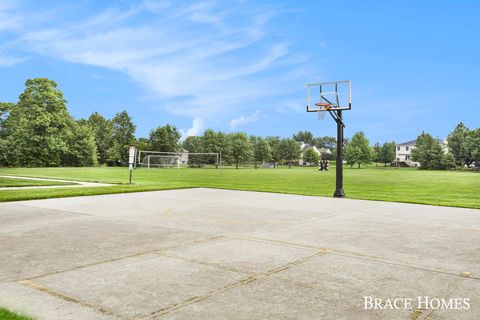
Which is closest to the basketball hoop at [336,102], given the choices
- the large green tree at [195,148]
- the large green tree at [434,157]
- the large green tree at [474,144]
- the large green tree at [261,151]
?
the large green tree at [195,148]

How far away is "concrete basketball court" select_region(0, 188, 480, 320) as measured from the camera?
10.6 ft

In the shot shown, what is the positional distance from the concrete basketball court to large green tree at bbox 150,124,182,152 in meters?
72.5

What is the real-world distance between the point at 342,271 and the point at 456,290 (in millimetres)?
1126

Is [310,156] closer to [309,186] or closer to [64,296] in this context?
[309,186]

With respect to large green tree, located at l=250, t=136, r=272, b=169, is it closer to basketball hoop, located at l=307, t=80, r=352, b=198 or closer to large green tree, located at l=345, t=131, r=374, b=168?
large green tree, located at l=345, t=131, r=374, b=168

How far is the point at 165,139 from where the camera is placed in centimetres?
7994

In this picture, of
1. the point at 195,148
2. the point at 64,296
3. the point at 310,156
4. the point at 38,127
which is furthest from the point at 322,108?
the point at 310,156

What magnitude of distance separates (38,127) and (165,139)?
27909 mm

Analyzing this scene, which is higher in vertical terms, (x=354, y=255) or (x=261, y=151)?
(x=261, y=151)

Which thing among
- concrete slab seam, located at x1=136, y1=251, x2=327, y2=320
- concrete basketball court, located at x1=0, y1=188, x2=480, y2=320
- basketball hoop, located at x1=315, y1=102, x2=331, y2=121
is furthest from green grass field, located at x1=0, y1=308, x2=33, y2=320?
basketball hoop, located at x1=315, y1=102, x2=331, y2=121

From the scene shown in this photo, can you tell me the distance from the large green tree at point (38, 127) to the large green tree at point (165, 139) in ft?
73.5

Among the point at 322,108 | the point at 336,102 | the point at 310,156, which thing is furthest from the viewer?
the point at 310,156

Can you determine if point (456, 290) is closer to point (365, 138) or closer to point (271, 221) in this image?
point (271, 221)

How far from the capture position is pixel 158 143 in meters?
80.4
